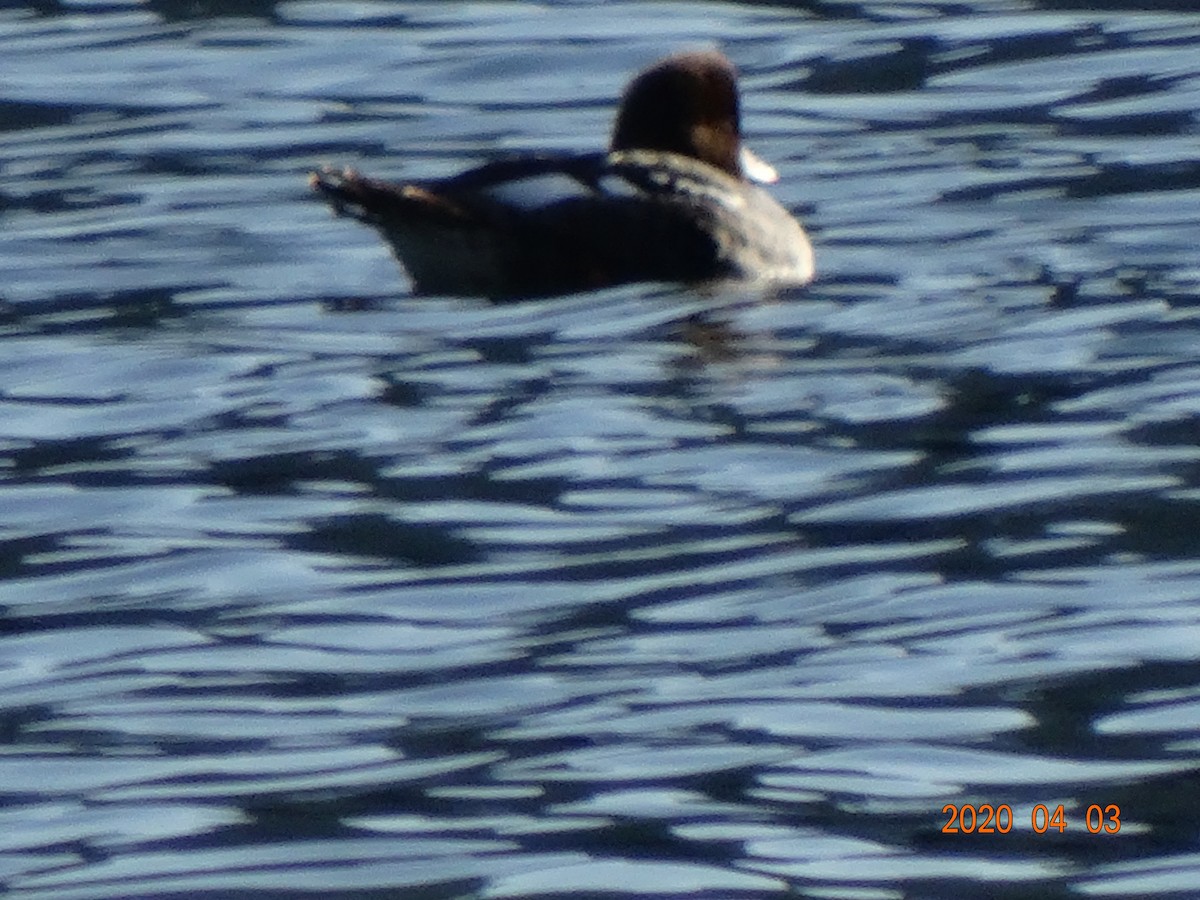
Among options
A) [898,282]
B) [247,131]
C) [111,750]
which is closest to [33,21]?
[247,131]

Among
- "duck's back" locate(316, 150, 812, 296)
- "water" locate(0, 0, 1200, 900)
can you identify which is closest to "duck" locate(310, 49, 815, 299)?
"duck's back" locate(316, 150, 812, 296)

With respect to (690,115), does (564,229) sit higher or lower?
lower

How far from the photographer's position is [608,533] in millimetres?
7066

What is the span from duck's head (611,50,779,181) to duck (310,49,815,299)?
67cm

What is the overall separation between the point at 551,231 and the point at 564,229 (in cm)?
4

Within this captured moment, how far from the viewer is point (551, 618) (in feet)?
21.2

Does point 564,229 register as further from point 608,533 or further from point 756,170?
point 608,533

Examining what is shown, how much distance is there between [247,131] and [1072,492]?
19.6ft
